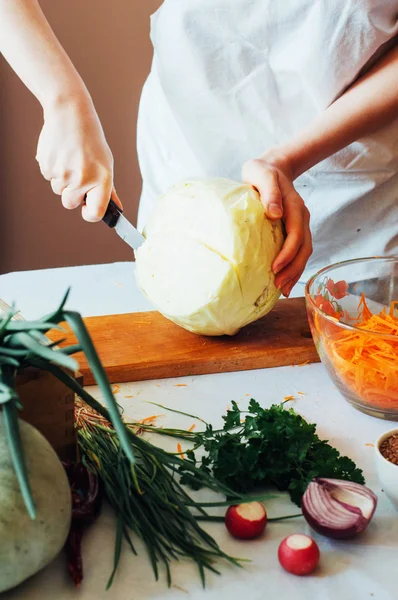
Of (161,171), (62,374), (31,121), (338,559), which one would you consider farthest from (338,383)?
(31,121)

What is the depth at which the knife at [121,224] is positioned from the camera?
54.5 inches

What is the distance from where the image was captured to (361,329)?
42.5 inches

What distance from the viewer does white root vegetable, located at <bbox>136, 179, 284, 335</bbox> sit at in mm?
1290

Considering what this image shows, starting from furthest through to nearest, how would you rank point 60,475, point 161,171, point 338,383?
point 161,171 → point 338,383 → point 60,475

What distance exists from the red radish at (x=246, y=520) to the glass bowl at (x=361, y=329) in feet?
1.16

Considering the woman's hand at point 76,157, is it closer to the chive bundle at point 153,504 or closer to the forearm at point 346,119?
the forearm at point 346,119

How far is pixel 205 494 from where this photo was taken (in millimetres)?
922

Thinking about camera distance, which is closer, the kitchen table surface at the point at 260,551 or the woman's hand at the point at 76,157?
the kitchen table surface at the point at 260,551

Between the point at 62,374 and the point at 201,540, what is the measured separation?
269mm

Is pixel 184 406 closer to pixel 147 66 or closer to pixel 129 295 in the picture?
pixel 129 295

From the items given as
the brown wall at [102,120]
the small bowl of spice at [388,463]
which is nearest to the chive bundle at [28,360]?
the small bowl of spice at [388,463]

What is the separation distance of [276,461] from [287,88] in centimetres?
94

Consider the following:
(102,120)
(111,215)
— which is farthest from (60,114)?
(102,120)

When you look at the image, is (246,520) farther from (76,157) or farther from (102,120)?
(102,120)
